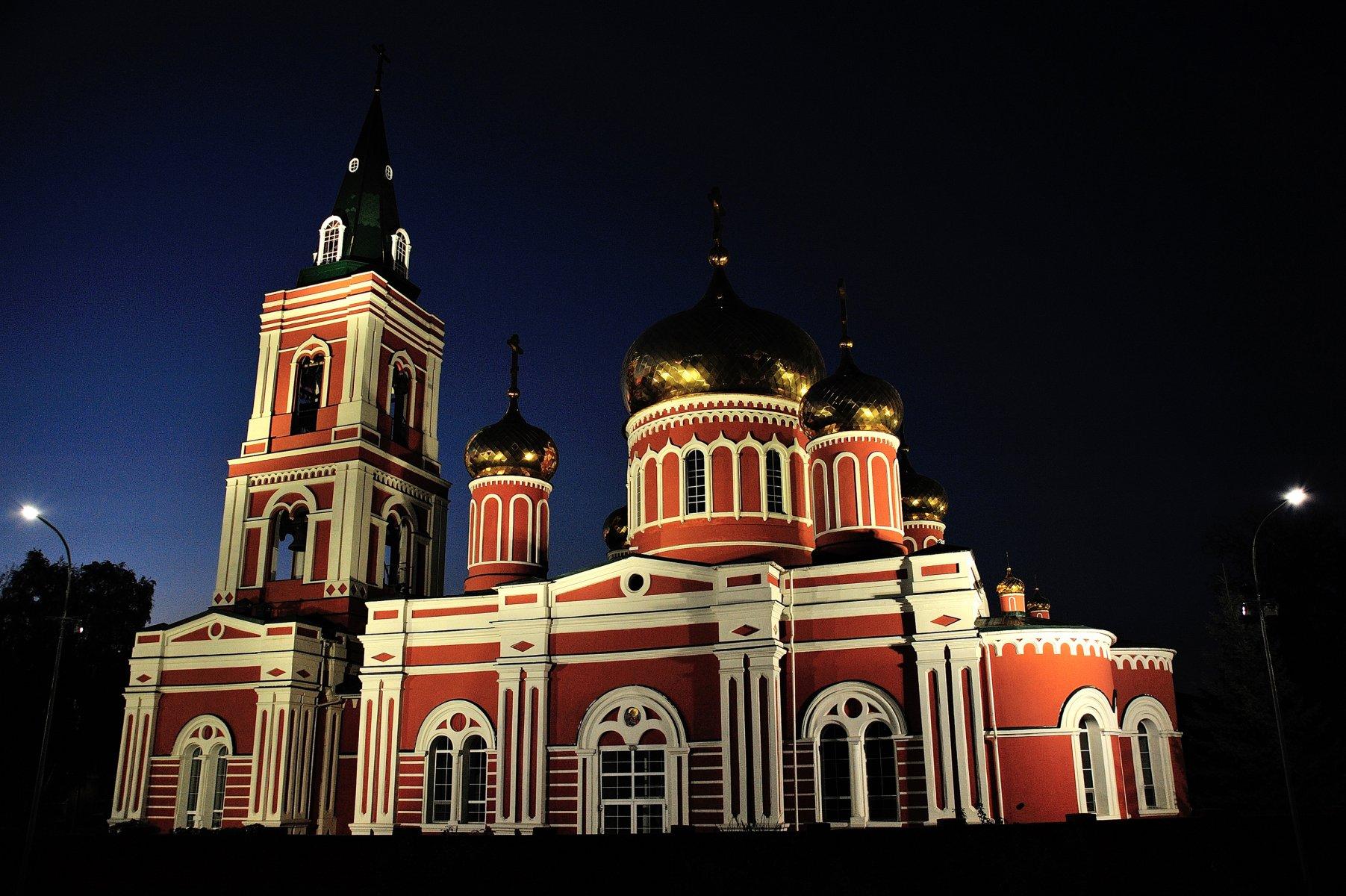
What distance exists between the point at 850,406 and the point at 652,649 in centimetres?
701

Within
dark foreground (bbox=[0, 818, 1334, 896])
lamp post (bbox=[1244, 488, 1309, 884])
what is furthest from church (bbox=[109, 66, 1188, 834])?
lamp post (bbox=[1244, 488, 1309, 884])

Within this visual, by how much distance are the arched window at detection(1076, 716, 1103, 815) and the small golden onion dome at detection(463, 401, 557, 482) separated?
15.1 metres

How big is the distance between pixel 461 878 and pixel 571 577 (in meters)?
8.65

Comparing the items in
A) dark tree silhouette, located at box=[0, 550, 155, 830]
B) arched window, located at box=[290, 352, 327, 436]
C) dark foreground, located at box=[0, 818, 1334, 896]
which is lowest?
dark foreground, located at box=[0, 818, 1334, 896]

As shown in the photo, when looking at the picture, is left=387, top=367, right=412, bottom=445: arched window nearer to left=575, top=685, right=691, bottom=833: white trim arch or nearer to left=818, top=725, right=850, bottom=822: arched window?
left=575, top=685, right=691, bottom=833: white trim arch

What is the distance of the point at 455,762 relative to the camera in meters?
22.5

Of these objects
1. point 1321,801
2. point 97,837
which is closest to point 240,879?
point 97,837

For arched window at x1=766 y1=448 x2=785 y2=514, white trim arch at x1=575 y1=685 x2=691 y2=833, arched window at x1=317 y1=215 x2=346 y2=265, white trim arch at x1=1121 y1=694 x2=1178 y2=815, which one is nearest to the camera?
white trim arch at x1=575 y1=685 x2=691 y2=833

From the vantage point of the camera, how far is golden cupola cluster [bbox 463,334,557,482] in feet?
95.1

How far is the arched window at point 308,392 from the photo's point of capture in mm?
31203

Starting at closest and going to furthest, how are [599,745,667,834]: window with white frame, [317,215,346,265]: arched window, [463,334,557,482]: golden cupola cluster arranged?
[599,745,667,834]: window with white frame
[463,334,557,482]: golden cupola cluster
[317,215,346,265]: arched window

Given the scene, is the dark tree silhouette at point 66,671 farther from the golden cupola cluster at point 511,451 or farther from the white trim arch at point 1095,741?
the white trim arch at point 1095,741

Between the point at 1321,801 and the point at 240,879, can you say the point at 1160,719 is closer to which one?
the point at 1321,801

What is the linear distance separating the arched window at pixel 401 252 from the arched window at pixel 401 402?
3.37m
